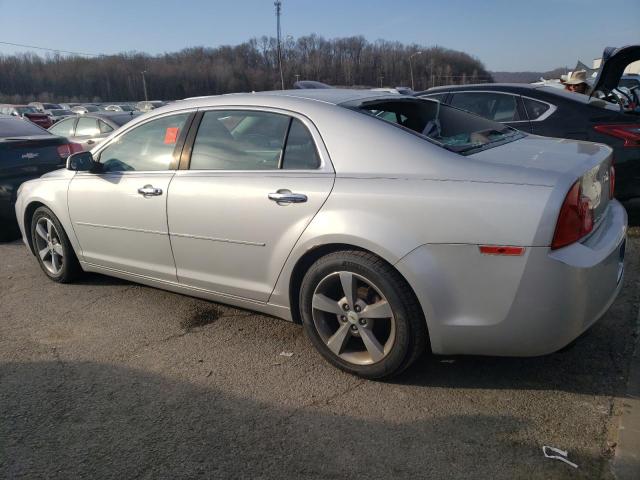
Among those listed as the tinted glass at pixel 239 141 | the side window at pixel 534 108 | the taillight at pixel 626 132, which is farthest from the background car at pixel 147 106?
the tinted glass at pixel 239 141

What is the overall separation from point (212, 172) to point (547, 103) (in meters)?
3.93

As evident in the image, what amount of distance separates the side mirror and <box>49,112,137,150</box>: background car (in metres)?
6.86

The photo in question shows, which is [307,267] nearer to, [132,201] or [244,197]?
[244,197]

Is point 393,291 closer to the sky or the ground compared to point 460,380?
closer to the sky

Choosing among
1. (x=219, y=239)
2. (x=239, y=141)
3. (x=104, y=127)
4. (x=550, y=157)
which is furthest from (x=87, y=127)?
(x=550, y=157)

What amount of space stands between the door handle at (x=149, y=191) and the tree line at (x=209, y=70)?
8218cm

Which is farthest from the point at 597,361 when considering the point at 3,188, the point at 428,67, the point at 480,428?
the point at 428,67

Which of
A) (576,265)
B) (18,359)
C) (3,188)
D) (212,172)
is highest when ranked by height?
(212,172)

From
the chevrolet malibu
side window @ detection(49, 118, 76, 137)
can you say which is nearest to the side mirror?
the chevrolet malibu

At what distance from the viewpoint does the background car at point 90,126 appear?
35.1 feet

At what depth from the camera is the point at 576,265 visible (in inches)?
94.7

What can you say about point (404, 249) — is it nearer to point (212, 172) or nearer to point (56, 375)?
point (212, 172)

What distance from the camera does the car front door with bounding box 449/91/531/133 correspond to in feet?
19.2

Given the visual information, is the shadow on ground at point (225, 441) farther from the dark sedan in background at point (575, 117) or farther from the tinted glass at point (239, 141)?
the dark sedan in background at point (575, 117)
